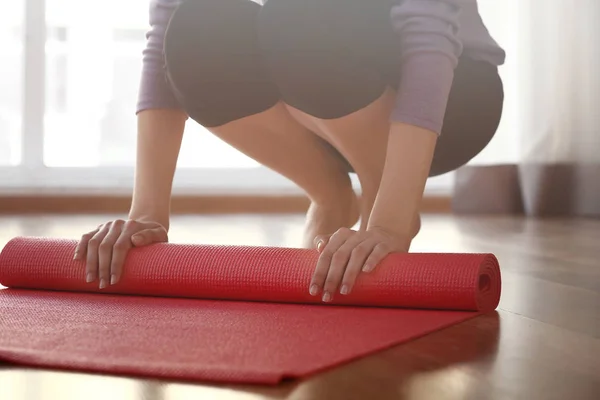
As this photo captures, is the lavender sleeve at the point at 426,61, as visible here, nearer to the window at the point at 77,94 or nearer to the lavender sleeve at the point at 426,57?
the lavender sleeve at the point at 426,57

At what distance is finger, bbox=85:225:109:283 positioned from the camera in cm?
112

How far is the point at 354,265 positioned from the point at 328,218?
545 millimetres

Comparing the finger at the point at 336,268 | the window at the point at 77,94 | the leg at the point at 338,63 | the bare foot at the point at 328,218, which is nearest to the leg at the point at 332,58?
the leg at the point at 338,63

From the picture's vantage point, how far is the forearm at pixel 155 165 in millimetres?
1275

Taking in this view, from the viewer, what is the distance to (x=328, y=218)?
61.5 inches

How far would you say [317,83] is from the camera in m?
1.31

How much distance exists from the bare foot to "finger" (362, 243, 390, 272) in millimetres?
490

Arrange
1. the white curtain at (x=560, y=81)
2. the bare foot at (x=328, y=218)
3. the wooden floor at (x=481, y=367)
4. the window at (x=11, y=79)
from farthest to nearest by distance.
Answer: the window at (x=11, y=79), the white curtain at (x=560, y=81), the bare foot at (x=328, y=218), the wooden floor at (x=481, y=367)

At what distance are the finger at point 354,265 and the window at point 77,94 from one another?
2456 millimetres

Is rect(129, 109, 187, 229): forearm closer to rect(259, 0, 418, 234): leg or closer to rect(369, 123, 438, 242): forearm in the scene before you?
rect(259, 0, 418, 234): leg

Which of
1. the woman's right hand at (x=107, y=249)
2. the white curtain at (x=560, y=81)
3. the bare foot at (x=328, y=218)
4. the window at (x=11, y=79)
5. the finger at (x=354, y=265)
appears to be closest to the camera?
the finger at (x=354, y=265)

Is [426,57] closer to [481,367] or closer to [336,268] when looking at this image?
[336,268]

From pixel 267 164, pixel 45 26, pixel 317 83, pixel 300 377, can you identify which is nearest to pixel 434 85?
pixel 317 83

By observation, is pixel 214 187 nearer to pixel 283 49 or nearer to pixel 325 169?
pixel 325 169
